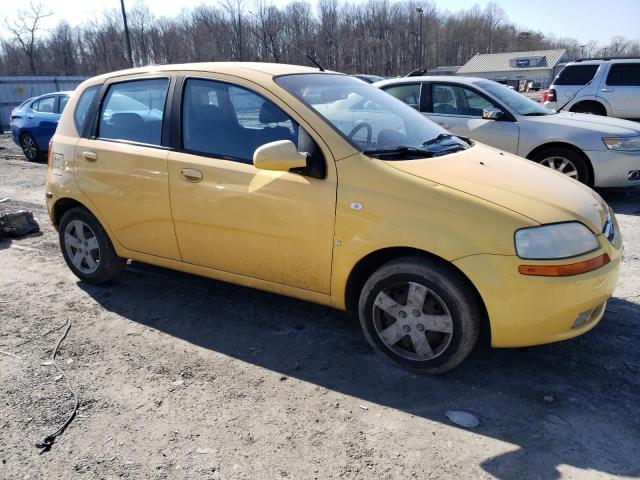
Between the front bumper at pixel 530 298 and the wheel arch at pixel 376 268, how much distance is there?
0.10 metres

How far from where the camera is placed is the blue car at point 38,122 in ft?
39.0

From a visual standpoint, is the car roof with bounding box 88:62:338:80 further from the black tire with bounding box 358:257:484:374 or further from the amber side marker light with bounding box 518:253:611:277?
the amber side marker light with bounding box 518:253:611:277

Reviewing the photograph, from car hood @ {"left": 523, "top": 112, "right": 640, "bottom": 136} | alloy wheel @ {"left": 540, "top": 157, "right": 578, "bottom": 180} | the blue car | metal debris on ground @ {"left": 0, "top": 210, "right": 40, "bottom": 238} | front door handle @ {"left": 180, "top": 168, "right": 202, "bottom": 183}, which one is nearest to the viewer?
front door handle @ {"left": 180, "top": 168, "right": 202, "bottom": 183}

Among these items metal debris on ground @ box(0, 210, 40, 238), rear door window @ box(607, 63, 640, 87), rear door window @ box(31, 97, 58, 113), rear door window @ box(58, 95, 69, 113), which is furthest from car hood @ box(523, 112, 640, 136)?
rear door window @ box(31, 97, 58, 113)

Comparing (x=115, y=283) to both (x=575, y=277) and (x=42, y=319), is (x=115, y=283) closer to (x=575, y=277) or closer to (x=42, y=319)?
(x=42, y=319)

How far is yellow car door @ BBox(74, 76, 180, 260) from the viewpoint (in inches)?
146

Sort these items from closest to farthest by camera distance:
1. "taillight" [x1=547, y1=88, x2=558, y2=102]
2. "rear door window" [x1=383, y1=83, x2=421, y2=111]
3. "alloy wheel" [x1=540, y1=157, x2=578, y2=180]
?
"alloy wheel" [x1=540, y1=157, x2=578, y2=180] → "rear door window" [x1=383, y1=83, x2=421, y2=111] → "taillight" [x1=547, y1=88, x2=558, y2=102]

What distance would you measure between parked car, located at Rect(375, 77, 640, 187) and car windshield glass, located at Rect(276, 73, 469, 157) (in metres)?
3.46

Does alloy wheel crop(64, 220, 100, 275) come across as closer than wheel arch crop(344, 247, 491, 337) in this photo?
No

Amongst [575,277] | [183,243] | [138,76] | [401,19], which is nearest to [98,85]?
[138,76]

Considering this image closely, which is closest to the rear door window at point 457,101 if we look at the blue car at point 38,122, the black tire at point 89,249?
the black tire at point 89,249

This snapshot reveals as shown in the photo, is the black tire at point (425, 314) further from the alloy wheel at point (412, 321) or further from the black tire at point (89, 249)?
the black tire at point (89, 249)

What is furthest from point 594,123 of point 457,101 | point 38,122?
point 38,122

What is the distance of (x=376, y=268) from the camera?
3.14 metres
